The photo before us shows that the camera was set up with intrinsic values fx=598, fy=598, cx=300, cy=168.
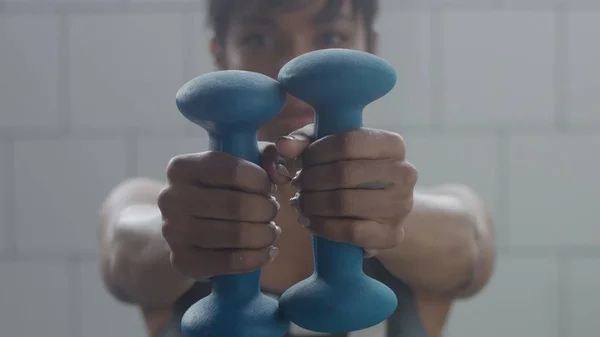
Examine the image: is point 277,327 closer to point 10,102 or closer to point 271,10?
point 271,10

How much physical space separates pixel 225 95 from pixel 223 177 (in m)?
0.06

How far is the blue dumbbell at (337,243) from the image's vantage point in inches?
15.2

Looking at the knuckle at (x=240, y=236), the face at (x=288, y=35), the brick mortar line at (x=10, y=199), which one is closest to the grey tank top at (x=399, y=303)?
the face at (x=288, y=35)

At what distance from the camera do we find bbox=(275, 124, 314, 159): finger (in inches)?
15.5

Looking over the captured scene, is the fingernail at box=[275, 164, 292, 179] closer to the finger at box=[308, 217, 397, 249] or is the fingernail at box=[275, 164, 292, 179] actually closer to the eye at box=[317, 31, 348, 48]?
the finger at box=[308, 217, 397, 249]

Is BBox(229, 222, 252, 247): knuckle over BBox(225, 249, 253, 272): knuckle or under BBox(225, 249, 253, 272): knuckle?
over

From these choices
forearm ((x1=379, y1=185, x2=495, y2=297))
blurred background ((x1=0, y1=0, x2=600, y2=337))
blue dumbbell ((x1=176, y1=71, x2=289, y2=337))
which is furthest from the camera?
blurred background ((x1=0, y1=0, x2=600, y2=337))

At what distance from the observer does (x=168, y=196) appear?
0.43 meters

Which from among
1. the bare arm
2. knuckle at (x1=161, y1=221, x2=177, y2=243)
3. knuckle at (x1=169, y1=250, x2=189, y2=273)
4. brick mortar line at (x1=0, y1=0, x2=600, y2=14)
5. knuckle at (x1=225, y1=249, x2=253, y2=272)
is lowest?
the bare arm

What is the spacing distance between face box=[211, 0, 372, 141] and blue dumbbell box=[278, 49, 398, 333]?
25 cm

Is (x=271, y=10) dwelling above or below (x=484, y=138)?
above

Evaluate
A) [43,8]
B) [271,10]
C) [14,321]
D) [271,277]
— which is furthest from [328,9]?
[14,321]

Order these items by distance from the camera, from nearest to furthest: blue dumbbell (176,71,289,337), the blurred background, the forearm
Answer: blue dumbbell (176,71,289,337), the forearm, the blurred background

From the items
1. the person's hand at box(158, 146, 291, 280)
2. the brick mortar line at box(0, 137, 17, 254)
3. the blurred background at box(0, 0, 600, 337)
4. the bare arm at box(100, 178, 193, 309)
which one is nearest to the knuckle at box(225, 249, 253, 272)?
the person's hand at box(158, 146, 291, 280)
